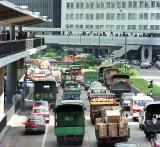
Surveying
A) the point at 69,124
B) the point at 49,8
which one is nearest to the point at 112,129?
the point at 69,124

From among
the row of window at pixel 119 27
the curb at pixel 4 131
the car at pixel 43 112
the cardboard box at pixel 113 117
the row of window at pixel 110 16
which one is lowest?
the curb at pixel 4 131

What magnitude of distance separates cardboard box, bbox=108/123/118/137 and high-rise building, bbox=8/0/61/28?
132 m

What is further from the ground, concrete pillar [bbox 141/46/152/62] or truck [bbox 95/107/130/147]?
concrete pillar [bbox 141/46/152/62]

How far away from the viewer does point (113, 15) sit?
505 feet

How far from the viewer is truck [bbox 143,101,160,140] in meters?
37.0

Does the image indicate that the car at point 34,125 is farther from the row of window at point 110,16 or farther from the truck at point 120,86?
the row of window at point 110,16

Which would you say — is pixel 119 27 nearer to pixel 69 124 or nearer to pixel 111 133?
pixel 69 124

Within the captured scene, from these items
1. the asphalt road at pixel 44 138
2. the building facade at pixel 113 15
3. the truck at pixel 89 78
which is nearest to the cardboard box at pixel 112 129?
the asphalt road at pixel 44 138

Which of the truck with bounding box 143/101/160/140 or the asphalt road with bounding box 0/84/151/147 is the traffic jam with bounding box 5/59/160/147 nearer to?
the truck with bounding box 143/101/160/140

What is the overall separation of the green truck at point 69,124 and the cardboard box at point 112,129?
1875mm

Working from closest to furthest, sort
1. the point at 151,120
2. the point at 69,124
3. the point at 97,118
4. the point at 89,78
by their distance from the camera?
the point at 69,124, the point at 151,120, the point at 97,118, the point at 89,78

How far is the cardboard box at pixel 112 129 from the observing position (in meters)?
34.9

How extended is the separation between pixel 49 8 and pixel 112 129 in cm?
13905

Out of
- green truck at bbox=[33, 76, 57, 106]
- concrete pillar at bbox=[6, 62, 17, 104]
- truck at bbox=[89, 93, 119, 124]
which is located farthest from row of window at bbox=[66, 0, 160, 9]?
truck at bbox=[89, 93, 119, 124]
